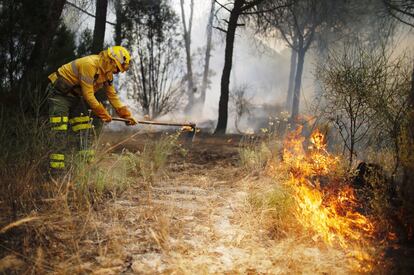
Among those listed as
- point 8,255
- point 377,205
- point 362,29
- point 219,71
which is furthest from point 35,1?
point 219,71

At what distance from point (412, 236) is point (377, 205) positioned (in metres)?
0.42

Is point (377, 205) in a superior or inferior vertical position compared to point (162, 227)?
superior

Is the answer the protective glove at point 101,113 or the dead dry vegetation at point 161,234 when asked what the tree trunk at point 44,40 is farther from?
the dead dry vegetation at point 161,234

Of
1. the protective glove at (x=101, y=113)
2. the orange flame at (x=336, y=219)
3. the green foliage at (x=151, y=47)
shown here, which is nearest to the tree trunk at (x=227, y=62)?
the green foliage at (x=151, y=47)

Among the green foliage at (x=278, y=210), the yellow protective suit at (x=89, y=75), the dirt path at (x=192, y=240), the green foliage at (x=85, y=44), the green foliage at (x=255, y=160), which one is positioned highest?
the green foliage at (x=85, y=44)

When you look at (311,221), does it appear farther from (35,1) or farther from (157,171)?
(35,1)

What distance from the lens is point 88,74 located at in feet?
16.0

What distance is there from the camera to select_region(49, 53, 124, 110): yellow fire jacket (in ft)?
15.9

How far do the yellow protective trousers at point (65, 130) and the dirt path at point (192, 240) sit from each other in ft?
2.93

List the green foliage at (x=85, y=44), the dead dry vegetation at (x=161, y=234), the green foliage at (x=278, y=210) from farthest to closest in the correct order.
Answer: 1. the green foliage at (x=85, y=44)
2. the green foliage at (x=278, y=210)
3. the dead dry vegetation at (x=161, y=234)

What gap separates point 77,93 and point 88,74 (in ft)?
1.57

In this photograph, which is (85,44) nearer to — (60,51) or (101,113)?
(60,51)

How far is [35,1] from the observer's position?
6.27m

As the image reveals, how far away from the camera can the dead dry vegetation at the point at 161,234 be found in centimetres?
303
